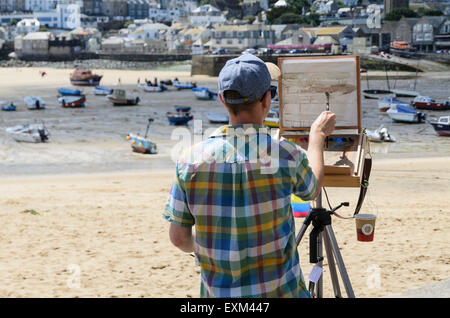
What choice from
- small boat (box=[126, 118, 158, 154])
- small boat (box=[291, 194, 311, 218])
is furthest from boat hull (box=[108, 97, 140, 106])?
small boat (box=[291, 194, 311, 218])

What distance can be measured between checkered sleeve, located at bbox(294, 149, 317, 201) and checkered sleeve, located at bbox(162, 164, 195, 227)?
468 millimetres

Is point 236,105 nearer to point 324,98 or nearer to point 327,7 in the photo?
point 324,98

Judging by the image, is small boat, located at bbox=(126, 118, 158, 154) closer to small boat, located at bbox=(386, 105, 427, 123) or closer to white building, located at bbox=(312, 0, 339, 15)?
small boat, located at bbox=(386, 105, 427, 123)

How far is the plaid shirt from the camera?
2736 millimetres

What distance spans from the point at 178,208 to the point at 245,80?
0.61 metres

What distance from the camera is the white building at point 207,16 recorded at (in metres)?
159

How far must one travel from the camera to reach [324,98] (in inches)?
178

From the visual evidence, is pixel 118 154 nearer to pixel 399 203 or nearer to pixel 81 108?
pixel 399 203

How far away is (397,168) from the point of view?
62.8 feet

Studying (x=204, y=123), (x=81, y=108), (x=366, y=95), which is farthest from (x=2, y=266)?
(x=366, y=95)

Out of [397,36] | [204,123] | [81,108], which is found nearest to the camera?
[204,123]

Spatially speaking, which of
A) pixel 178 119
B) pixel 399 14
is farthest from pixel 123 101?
pixel 399 14

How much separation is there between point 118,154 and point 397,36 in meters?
98.3

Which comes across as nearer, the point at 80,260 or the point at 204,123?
the point at 80,260
